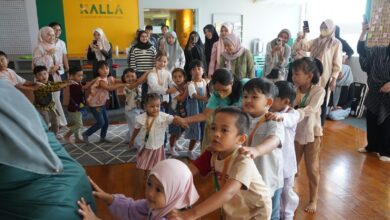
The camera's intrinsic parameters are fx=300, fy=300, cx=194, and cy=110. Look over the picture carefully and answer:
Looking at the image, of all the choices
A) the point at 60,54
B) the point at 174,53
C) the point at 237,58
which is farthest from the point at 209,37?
the point at 60,54

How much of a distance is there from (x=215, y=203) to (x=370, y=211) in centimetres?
195

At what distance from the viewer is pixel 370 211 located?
2.42m

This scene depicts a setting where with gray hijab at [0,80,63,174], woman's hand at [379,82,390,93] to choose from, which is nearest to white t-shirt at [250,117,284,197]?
gray hijab at [0,80,63,174]

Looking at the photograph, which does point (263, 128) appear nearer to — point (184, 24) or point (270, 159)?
point (270, 159)

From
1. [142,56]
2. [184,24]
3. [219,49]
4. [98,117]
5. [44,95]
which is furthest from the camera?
[184,24]

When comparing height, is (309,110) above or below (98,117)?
above

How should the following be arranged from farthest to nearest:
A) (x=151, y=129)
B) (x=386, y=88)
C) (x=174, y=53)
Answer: (x=174, y=53)
(x=386, y=88)
(x=151, y=129)

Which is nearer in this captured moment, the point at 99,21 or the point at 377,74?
the point at 377,74

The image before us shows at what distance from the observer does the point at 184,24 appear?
8914mm

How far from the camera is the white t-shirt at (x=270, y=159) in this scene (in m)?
1.55

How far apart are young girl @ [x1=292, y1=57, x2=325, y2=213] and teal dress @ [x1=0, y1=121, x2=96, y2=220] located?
1530 millimetres

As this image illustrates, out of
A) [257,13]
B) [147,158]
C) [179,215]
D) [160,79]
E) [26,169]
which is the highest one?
[257,13]

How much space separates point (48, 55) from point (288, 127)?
3.90m

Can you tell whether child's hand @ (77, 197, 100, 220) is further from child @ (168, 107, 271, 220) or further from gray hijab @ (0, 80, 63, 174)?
child @ (168, 107, 271, 220)
